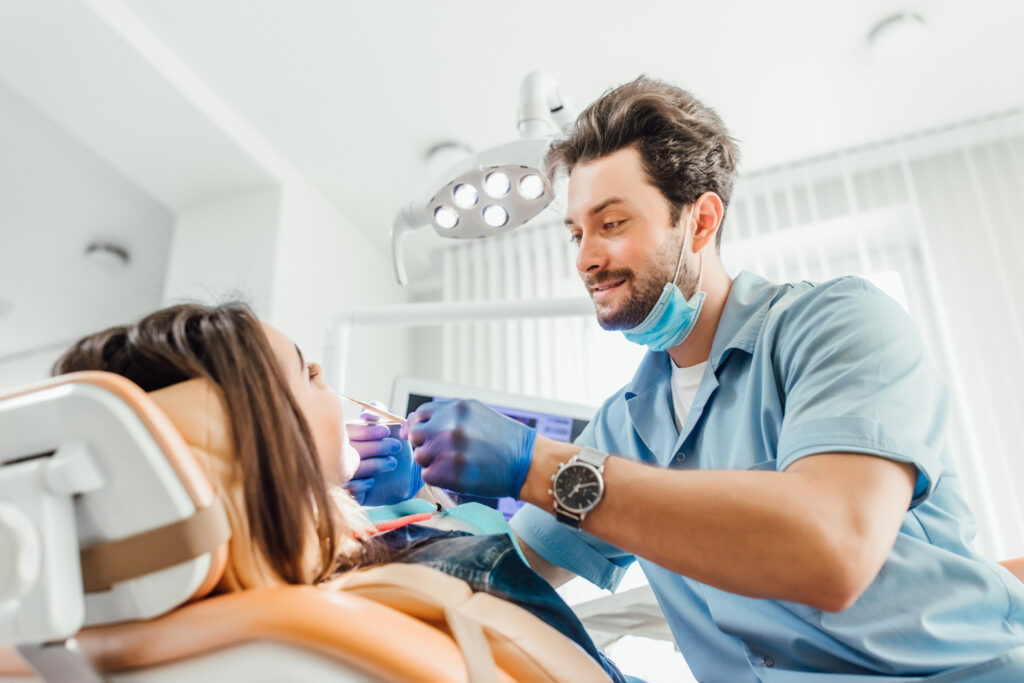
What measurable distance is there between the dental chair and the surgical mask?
0.74 m

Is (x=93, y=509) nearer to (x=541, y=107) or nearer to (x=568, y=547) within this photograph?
(x=568, y=547)

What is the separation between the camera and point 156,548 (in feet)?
1.77

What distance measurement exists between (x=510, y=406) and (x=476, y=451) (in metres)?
1.10

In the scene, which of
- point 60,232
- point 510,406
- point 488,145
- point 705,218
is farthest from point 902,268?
point 60,232

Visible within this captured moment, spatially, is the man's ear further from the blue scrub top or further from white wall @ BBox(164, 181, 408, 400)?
white wall @ BBox(164, 181, 408, 400)

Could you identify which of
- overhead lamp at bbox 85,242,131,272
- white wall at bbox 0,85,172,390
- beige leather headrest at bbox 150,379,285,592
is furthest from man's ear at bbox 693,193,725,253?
overhead lamp at bbox 85,242,131,272

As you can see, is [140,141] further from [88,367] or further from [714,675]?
[714,675]

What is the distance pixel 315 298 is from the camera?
3102 millimetres

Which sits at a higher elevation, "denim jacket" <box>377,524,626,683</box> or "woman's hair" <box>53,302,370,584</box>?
"woman's hair" <box>53,302,370,584</box>

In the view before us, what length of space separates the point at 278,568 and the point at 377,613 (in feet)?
0.46

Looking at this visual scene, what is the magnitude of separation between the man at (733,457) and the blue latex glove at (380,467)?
0.24 metres

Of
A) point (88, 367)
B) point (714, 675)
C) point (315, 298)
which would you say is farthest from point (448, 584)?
point (315, 298)

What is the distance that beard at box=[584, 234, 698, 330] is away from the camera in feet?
4.01

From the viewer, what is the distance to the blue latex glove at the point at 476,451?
839 mm
